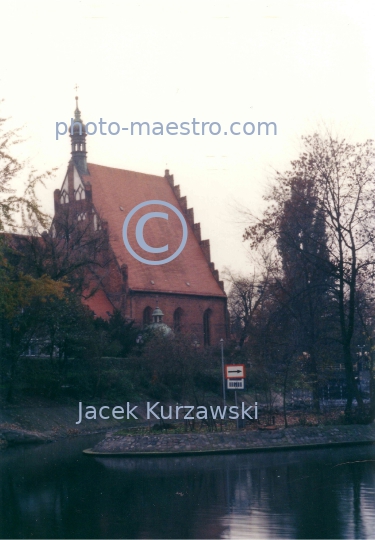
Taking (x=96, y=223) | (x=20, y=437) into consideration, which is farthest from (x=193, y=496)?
(x=96, y=223)

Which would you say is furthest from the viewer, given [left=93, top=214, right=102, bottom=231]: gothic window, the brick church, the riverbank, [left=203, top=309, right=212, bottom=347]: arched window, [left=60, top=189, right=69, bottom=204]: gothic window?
[left=203, top=309, right=212, bottom=347]: arched window

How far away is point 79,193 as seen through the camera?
48188mm

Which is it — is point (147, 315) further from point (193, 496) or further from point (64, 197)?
point (193, 496)

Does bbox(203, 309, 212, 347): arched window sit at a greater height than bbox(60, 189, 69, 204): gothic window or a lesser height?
lesser

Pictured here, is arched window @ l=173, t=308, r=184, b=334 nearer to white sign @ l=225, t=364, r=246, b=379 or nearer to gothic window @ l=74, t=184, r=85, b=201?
gothic window @ l=74, t=184, r=85, b=201

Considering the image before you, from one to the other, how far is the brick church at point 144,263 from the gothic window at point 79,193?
0.20 feet

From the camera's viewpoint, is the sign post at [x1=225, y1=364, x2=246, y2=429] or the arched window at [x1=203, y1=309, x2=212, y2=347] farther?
the arched window at [x1=203, y1=309, x2=212, y2=347]

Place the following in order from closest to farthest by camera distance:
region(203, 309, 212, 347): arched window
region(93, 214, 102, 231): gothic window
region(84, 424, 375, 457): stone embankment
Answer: region(84, 424, 375, 457): stone embankment, region(93, 214, 102, 231): gothic window, region(203, 309, 212, 347): arched window

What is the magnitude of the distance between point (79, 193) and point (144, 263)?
577 centimetres

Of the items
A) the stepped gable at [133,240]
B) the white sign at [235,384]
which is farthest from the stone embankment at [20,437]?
the stepped gable at [133,240]

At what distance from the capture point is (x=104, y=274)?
4772 cm

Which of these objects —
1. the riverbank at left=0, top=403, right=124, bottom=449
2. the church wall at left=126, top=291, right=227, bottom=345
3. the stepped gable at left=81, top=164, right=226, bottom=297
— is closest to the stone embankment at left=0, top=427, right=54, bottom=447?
the riverbank at left=0, top=403, right=124, bottom=449

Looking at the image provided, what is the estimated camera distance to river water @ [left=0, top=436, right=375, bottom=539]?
11.3m

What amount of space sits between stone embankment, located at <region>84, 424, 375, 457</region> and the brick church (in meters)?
16.3
